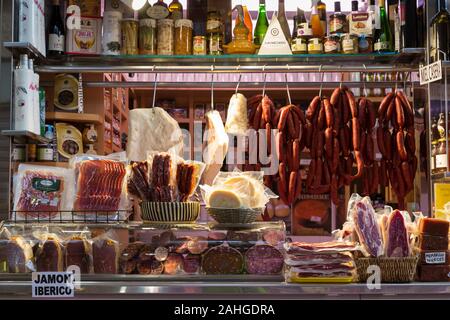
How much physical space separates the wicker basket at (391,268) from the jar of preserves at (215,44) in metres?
1.69

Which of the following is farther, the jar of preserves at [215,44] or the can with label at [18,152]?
the jar of preserves at [215,44]

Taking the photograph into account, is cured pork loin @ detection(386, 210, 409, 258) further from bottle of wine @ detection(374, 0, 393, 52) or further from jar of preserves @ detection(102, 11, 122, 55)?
jar of preserves @ detection(102, 11, 122, 55)

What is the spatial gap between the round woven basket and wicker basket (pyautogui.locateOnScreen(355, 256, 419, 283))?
79 cm

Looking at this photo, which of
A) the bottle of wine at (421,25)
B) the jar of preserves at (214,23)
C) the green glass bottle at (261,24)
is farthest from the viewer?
the green glass bottle at (261,24)

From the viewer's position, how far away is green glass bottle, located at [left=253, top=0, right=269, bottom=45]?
429 cm

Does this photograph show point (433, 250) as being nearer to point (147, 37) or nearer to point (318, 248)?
point (318, 248)

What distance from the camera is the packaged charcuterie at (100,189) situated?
116 inches

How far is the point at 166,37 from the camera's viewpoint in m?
3.81

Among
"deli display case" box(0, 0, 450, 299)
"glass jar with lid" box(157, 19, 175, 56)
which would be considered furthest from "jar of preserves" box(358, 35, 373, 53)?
"glass jar with lid" box(157, 19, 175, 56)

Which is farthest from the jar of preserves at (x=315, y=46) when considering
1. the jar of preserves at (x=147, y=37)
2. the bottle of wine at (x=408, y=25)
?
the jar of preserves at (x=147, y=37)

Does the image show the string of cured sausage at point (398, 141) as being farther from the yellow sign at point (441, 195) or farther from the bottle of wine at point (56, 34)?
the bottle of wine at point (56, 34)

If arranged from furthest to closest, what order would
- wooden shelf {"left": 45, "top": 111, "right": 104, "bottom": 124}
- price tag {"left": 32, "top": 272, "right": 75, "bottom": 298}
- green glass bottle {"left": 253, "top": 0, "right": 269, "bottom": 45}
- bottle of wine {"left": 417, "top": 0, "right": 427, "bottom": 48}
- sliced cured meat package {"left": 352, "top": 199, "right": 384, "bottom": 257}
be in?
1. green glass bottle {"left": 253, "top": 0, "right": 269, "bottom": 45}
2. wooden shelf {"left": 45, "top": 111, "right": 104, "bottom": 124}
3. bottle of wine {"left": 417, "top": 0, "right": 427, "bottom": 48}
4. sliced cured meat package {"left": 352, "top": 199, "right": 384, "bottom": 257}
5. price tag {"left": 32, "top": 272, "right": 75, "bottom": 298}

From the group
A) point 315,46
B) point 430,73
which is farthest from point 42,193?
point 430,73
